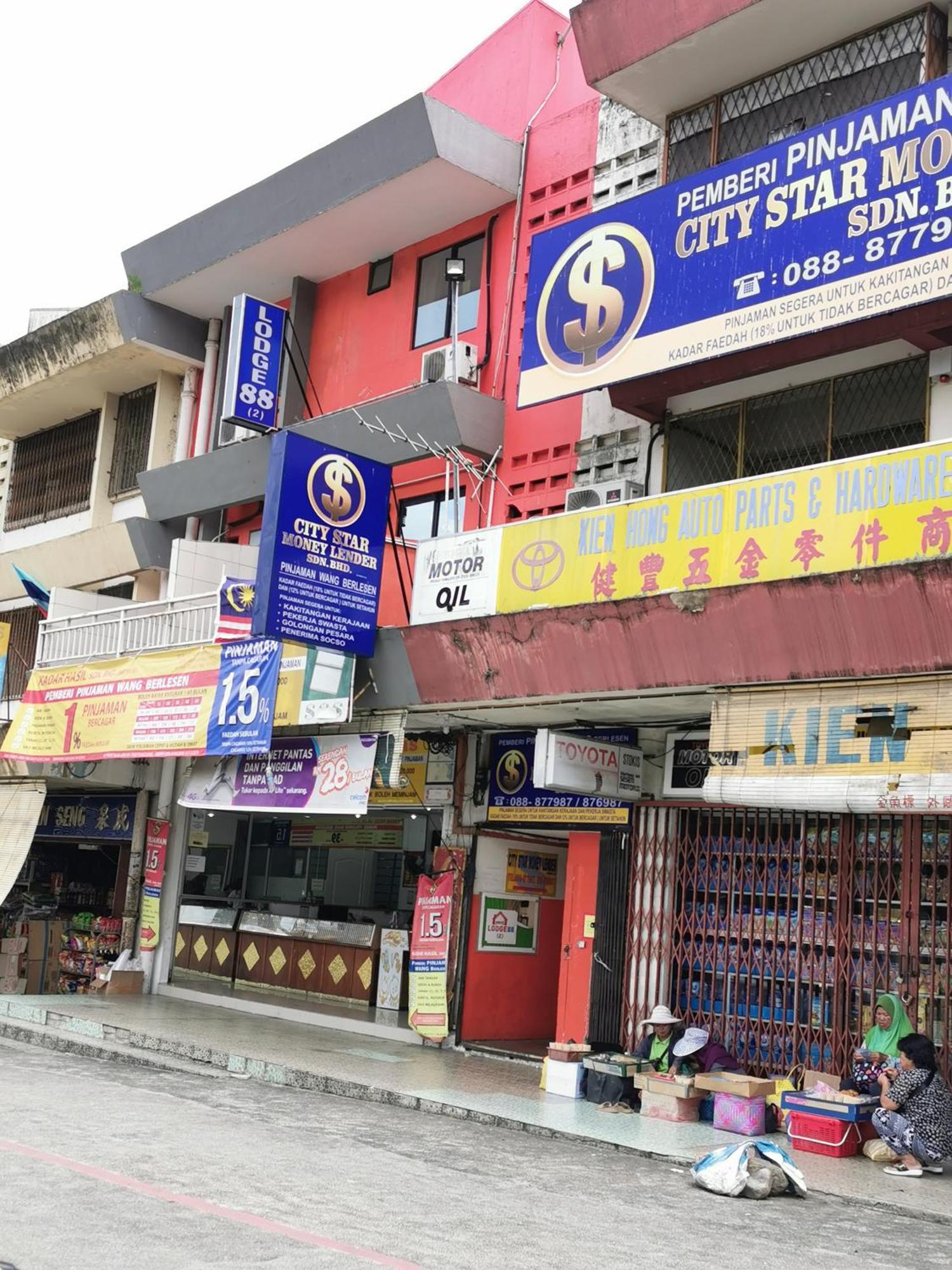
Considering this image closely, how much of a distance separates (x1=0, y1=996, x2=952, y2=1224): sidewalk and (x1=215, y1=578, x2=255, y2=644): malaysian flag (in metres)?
4.65

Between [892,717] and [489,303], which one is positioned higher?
[489,303]

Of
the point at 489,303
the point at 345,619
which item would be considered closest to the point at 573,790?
the point at 345,619

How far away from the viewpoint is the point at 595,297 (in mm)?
14211

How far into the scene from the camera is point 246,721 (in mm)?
15891

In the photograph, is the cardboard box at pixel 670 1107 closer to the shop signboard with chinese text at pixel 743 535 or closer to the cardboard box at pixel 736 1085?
the cardboard box at pixel 736 1085

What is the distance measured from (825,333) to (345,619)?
5.61 metres

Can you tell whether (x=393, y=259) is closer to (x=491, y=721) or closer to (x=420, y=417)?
(x=420, y=417)

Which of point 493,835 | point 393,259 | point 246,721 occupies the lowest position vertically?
point 493,835

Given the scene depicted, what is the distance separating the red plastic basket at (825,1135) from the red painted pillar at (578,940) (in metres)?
3.81

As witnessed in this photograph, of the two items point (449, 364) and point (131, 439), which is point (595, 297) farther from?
point (131, 439)

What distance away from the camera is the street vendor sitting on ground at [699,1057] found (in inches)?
487

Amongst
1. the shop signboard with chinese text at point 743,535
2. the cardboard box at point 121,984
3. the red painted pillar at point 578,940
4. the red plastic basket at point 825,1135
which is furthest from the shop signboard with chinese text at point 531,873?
the cardboard box at point 121,984

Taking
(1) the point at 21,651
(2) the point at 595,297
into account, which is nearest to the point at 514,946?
(2) the point at 595,297

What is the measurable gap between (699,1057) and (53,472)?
17310 millimetres
